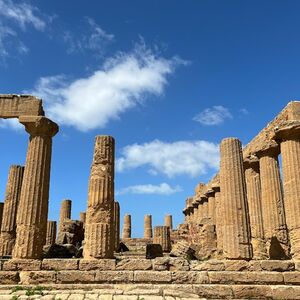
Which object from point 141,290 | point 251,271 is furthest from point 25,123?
point 251,271

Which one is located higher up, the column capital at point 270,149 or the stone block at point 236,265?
the column capital at point 270,149

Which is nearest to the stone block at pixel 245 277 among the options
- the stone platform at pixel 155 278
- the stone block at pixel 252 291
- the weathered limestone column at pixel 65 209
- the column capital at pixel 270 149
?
the stone platform at pixel 155 278

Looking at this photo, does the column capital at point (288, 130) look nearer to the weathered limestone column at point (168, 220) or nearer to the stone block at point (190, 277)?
the stone block at point (190, 277)

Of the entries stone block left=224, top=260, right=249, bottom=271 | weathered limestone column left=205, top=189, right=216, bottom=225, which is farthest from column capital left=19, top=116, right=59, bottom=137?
weathered limestone column left=205, top=189, right=216, bottom=225

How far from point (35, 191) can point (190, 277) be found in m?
7.74

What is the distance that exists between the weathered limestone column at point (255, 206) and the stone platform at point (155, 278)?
6.20 meters

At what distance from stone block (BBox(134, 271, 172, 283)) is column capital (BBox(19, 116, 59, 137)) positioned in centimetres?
781

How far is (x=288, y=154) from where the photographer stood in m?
19.0

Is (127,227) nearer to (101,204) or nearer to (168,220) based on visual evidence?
(168,220)

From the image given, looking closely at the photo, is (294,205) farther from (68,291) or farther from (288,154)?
(68,291)

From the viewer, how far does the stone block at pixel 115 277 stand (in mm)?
15469

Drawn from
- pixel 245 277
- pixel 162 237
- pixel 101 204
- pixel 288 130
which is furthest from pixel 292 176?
pixel 162 237

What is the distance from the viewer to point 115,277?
1554cm

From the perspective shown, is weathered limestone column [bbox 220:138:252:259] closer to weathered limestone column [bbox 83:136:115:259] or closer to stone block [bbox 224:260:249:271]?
stone block [bbox 224:260:249:271]
